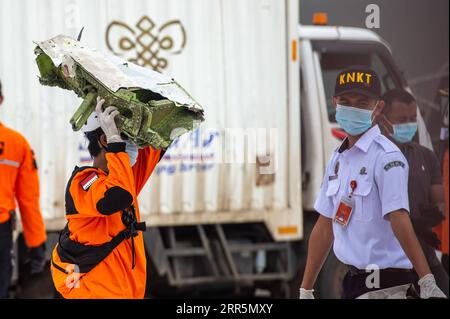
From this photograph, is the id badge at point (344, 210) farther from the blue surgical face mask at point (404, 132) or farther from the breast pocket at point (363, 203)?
the blue surgical face mask at point (404, 132)

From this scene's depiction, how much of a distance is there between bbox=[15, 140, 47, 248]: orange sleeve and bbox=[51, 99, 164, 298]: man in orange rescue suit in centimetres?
156

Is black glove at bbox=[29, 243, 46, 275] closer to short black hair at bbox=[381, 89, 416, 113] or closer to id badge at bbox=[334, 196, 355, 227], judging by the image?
id badge at bbox=[334, 196, 355, 227]

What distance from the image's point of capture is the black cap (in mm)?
3686

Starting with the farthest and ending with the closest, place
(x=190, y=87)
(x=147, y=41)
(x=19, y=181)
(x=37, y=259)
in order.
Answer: (x=190, y=87) → (x=147, y=41) → (x=37, y=259) → (x=19, y=181)

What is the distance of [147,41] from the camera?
538 centimetres

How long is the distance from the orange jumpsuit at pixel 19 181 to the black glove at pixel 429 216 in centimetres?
221

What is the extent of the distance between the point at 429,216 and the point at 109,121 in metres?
1.89

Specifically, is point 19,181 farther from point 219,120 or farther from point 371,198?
point 371,198

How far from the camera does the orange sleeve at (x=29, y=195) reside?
190 inches

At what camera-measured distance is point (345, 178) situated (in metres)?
3.73

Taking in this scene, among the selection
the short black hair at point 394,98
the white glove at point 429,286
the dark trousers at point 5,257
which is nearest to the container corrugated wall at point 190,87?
Answer: the dark trousers at point 5,257

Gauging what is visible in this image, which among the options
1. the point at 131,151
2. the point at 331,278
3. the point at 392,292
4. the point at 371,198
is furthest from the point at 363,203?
the point at 331,278

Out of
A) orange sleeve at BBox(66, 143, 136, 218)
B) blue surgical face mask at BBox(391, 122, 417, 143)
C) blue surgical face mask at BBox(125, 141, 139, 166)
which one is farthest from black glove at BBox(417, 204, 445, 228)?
orange sleeve at BBox(66, 143, 136, 218)
